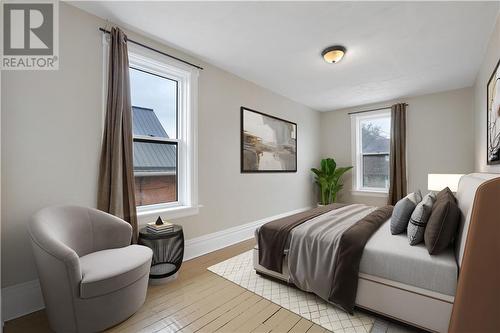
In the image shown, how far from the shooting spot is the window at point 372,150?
4773 mm

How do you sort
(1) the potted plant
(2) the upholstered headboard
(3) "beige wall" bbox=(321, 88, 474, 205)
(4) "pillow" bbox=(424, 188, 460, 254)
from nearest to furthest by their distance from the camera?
(2) the upholstered headboard, (4) "pillow" bbox=(424, 188, 460, 254), (3) "beige wall" bbox=(321, 88, 474, 205), (1) the potted plant

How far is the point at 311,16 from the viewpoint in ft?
6.98

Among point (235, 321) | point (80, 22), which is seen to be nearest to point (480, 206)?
point (235, 321)

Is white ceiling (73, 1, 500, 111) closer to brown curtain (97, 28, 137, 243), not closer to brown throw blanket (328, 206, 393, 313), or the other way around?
brown curtain (97, 28, 137, 243)

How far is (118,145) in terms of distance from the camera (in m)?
2.19

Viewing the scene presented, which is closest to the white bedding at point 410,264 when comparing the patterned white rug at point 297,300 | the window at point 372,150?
the patterned white rug at point 297,300

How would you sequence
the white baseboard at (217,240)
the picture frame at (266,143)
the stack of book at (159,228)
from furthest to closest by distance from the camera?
the picture frame at (266,143), the white baseboard at (217,240), the stack of book at (159,228)

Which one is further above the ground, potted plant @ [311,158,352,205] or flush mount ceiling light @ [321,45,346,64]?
flush mount ceiling light @ [321,45,346,64]

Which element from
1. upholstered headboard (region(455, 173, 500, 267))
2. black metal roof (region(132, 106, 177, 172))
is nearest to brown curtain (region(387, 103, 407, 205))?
upholstered headboard (region(455, 173, 500, 267))

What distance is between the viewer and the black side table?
219 cm

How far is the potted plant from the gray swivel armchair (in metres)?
4.09

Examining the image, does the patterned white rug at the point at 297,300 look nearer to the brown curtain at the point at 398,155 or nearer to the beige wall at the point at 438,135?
the brown curtain at the point at 398,155

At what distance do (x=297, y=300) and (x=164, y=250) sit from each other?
134cm

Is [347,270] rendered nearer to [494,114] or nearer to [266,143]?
[494,114]
